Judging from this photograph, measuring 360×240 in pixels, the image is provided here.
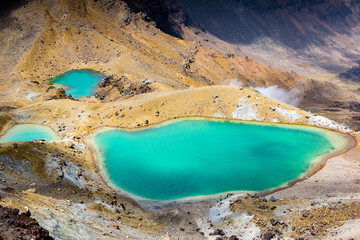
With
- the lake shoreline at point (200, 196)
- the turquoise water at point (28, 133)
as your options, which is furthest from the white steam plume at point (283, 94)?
the turquoise water at point (28, 133)

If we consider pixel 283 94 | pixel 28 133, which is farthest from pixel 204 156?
pixel 283 94

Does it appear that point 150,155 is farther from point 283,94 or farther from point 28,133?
point 283,94

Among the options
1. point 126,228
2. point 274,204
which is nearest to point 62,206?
point 126,228

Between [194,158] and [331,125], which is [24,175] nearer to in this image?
[194,158]

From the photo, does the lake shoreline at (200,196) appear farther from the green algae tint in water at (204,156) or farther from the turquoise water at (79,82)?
the turquoise water at (79,82)

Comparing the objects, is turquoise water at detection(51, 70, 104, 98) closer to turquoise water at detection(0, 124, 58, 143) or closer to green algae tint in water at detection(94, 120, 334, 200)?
turquoise water at detection(0, 124, 58, 143)
